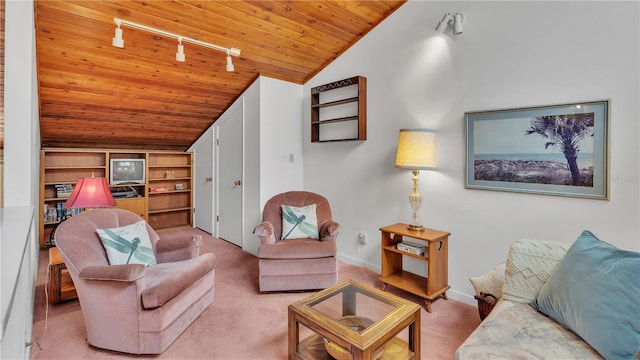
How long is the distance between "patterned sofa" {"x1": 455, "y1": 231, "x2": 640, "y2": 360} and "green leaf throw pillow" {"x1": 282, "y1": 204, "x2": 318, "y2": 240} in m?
1.81

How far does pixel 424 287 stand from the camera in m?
2.55

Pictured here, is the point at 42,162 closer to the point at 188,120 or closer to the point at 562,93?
the point at 188,120

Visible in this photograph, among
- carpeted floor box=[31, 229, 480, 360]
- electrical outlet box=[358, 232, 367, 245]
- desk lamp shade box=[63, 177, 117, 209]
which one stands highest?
desk lamp shade box=[63, 177, 117, 209]

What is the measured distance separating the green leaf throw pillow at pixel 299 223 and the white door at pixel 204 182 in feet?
7.19

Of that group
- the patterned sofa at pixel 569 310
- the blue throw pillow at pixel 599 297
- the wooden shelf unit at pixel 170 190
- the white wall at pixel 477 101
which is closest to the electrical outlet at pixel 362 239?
the white wall at pixel 477 101

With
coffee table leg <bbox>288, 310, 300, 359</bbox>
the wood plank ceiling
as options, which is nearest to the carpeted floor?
coffee table leg <bbox>288, 310, 300, 359</bbox>

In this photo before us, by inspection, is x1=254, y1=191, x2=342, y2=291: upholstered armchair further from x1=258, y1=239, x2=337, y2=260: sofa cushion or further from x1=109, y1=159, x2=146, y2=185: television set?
x1=109, y1=159, x2=146, y2=185: television set

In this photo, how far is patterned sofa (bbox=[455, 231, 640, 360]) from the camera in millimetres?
1153

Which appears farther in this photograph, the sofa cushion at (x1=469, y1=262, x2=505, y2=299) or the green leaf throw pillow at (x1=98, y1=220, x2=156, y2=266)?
the green leaf throw pillow at (x1=98, y1=220, x2=156, y2=266)

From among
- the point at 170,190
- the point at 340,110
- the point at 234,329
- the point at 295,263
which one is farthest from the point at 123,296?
the point at 170,190

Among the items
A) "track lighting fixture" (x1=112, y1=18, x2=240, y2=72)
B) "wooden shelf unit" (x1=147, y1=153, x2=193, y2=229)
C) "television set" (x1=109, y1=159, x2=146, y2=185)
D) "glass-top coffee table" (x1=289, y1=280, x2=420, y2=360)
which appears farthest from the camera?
"wooden shelf unit" (x1=147, y1=153, x2=193, y2=229)

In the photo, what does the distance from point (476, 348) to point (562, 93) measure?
5.99 ft

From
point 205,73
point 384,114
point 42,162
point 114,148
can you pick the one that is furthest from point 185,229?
point 384,114

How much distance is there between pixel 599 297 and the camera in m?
1.22
